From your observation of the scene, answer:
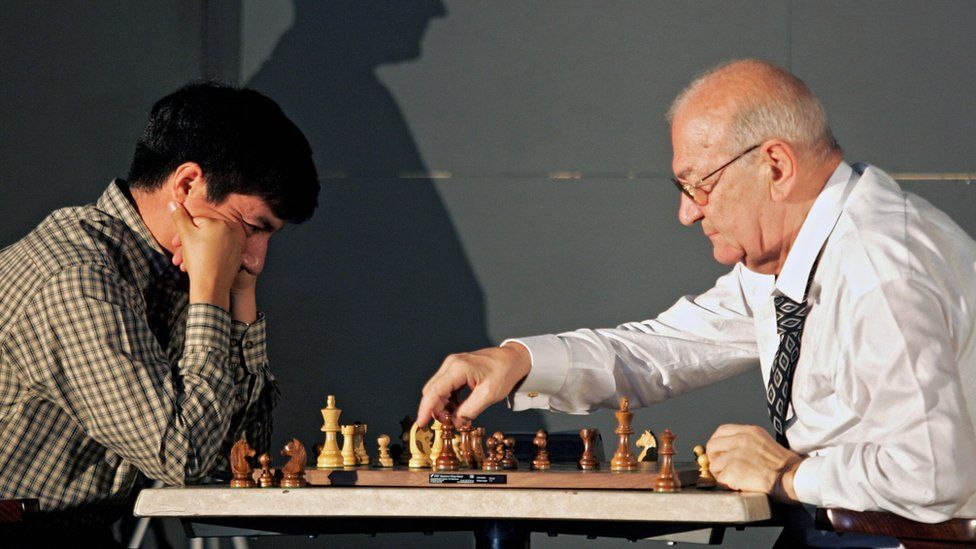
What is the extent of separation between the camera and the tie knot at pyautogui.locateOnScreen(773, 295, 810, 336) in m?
2.46

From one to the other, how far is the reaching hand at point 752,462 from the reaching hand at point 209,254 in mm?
1092

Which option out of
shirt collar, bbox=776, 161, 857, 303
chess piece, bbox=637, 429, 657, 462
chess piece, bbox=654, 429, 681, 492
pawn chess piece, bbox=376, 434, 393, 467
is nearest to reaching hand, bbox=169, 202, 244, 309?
pawn chess piece, bbox=376, 434, 393, 467

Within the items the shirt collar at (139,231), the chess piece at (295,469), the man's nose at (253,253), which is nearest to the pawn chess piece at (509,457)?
the chess piece at (295,469)

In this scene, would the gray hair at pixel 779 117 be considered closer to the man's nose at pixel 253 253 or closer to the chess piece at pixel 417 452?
the chess piece at pixel 417 452

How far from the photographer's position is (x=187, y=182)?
278 centimetres

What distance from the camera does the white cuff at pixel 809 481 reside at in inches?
84.9

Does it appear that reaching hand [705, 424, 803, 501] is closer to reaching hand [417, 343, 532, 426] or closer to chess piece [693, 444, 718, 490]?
chess piece [693, 444, 718, 490]

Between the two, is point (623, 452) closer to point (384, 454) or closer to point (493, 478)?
point (493, 478)

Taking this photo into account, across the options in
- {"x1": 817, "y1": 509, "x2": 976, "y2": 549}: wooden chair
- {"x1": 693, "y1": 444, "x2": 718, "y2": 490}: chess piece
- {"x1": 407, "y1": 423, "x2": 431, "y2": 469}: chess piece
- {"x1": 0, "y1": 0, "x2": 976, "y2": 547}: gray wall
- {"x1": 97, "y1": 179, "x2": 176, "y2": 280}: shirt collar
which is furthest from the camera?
{"x1": 0, "y1": 0, "x2": 976, "y2": 547}: gray wall

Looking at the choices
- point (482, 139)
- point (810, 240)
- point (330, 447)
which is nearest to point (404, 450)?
point (330, 447)

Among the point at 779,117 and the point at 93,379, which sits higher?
the point at 779,117

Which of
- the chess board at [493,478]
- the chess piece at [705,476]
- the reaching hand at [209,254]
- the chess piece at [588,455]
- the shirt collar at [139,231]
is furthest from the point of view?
the shirt collar at [139,231]

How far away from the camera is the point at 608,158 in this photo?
4008mm

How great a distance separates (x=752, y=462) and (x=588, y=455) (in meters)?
0.34
